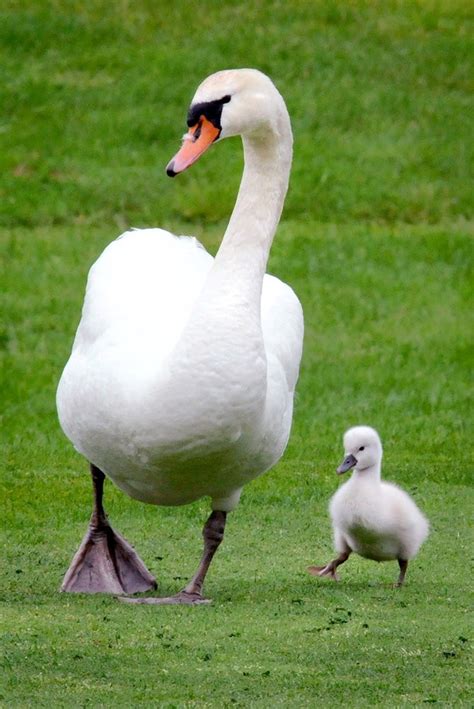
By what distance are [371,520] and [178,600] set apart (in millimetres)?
1297

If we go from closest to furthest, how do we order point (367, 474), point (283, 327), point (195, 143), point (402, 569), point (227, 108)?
point (195, 143), point (227, 108), point (283, 327), point (402, 569), point (367, 474)

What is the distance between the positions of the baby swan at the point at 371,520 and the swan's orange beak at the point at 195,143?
7.16ft

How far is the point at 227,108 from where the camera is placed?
6484mm

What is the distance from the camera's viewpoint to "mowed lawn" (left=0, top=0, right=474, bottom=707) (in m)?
5.83

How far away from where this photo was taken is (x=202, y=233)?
17.6 meters

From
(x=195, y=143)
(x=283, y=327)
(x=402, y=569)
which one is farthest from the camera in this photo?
(x=402, y=569)

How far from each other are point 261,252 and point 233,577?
173 centimetres

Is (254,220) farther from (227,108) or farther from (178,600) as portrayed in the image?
(178,600)

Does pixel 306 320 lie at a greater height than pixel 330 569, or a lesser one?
lesser

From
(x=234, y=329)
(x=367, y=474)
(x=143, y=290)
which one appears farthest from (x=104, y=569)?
(x=234, y=329)

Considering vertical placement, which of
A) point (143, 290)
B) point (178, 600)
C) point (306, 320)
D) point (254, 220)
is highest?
point (254, 220)

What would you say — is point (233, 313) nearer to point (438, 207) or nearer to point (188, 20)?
point (438, 207)

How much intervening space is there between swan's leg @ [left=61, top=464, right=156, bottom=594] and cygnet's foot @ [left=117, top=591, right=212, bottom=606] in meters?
Answer: 0.40

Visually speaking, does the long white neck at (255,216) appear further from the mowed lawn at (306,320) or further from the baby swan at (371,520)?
the baby swan at (371,520)
